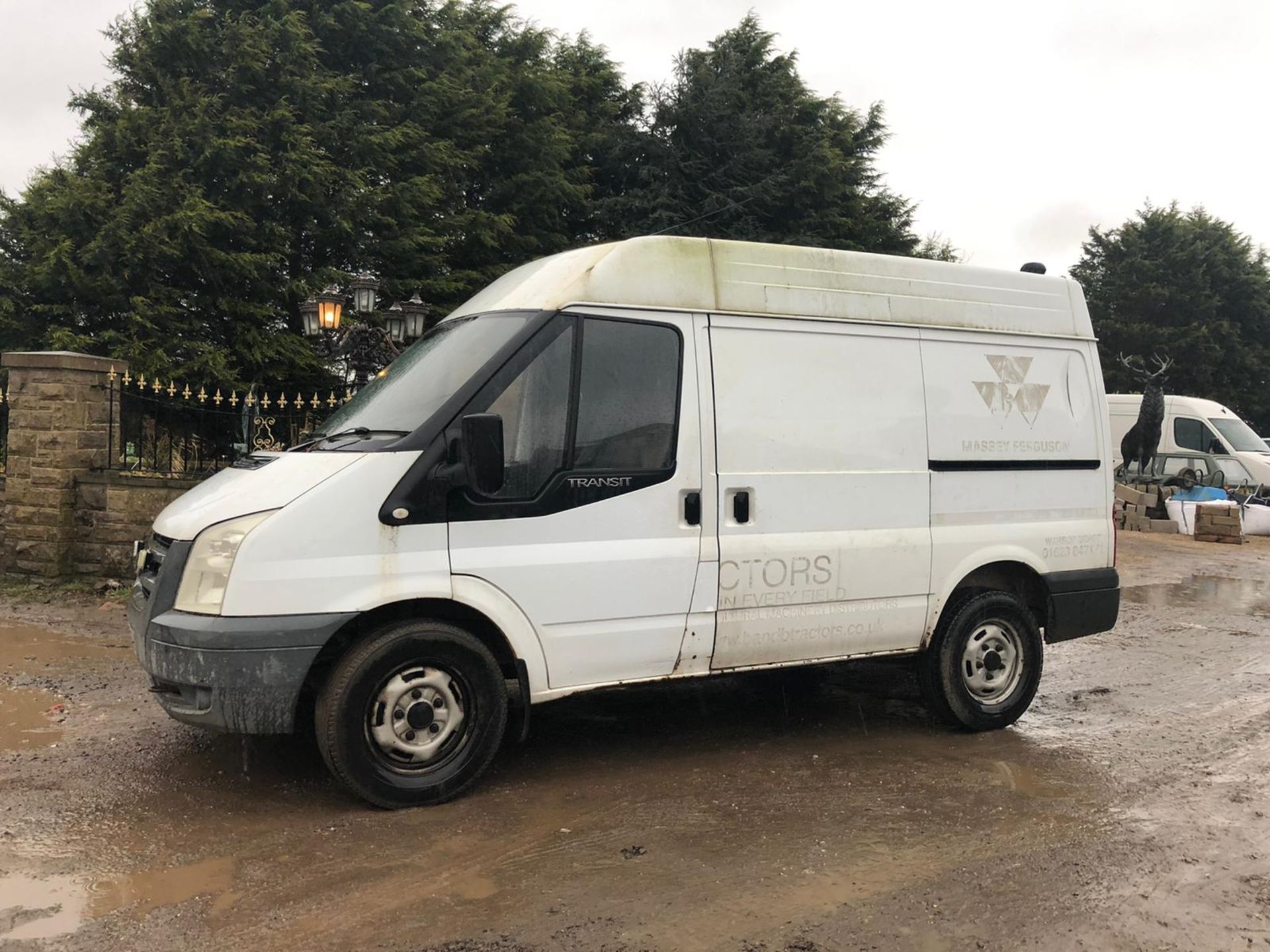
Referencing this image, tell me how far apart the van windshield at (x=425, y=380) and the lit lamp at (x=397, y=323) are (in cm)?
749

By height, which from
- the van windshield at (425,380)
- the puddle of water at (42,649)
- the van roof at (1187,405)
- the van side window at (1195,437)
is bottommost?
the puddle of water at (42,649)

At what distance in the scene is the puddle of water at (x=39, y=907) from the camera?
10.5 feet

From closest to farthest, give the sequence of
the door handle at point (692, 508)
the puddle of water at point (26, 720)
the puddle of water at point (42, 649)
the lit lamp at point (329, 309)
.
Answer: the door handle at point (692, 508), the puddle of water at point (26, 720), the puddle of water at point (42, 649), the lit lamp at point (329, 309)

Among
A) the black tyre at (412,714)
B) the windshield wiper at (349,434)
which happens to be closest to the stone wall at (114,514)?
the windshield wiper at (349,434)

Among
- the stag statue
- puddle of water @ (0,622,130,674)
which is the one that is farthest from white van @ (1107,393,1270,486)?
puddle of water @ (0,622,130,674)

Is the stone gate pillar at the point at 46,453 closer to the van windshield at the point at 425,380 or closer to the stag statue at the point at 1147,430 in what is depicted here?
the van windshield at the point at 425,380

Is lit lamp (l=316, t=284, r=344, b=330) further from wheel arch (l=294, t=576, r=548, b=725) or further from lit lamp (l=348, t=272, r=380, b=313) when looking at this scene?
wheel arch (l=294, t=576, r=548, b=725)

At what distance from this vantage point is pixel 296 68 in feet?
67.2

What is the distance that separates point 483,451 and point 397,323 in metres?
8.81

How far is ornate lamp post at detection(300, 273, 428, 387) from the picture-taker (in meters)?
12.2

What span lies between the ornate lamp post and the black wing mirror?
828 centimetres

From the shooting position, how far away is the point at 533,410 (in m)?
4.41

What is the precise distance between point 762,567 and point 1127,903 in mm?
2029

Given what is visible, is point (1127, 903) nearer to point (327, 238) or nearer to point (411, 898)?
point (411, 898)
